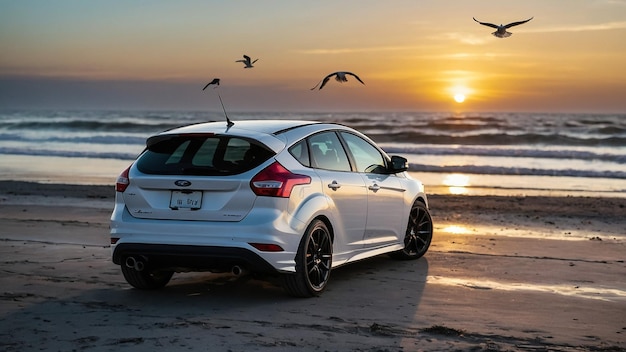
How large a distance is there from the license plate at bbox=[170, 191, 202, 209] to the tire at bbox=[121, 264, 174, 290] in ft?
2.49

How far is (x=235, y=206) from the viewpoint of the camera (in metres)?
7.05

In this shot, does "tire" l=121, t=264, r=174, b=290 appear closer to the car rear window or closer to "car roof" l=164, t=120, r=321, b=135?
the car rear window

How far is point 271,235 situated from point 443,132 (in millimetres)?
43278

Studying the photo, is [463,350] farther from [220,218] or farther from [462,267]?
[462,267]

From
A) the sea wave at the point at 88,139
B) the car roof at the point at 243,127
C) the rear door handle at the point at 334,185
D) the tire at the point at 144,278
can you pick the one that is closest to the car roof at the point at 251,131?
the car roof at the point at 243,127

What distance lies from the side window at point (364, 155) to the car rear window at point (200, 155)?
1.53 meters

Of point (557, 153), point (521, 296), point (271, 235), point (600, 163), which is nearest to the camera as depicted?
point (271, 235)

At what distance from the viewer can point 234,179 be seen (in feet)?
23.2

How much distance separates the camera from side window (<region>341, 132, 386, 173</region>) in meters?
8.67

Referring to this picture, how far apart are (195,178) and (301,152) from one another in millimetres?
1054

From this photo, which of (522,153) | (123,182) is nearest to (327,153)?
(123,182)

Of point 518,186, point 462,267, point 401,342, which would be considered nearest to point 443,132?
point 518,186

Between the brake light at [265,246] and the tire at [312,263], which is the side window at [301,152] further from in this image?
the brake light at [265,246]

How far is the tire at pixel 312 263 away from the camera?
733cm
